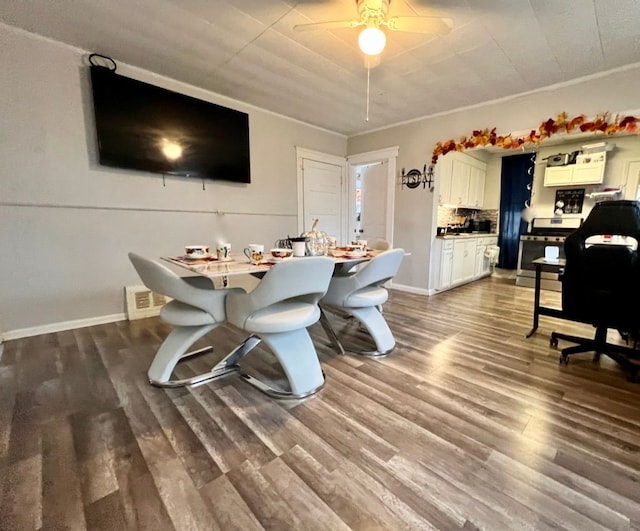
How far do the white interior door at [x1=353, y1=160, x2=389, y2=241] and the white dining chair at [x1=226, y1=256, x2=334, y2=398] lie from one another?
3.30 metres

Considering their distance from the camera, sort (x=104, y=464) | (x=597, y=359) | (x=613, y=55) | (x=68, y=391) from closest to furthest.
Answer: (x=104, y=464) < (x=68, y=391) < (x=597, y=359) < (x=613, y=55)

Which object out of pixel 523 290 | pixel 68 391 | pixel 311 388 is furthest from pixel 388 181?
pixel 68 391

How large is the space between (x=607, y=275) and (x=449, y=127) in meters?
2.74

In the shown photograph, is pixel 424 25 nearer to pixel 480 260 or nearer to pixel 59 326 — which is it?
pixel 59 326

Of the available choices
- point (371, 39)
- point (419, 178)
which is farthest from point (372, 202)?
A: point (371, 39)

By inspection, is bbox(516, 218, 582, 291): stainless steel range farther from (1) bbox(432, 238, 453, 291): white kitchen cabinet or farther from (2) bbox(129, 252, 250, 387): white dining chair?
(2) bbox(129, 252, 250, 387): white dining chair

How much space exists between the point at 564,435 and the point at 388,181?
12.7 feet

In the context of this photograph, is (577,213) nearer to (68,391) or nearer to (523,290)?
(523,290)

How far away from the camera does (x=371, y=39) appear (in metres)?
1.89

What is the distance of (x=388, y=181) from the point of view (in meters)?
4.66

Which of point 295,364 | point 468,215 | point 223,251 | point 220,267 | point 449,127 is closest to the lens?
point 220,267

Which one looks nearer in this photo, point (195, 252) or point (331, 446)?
point (331, 446)

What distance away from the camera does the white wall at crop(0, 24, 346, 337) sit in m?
2.45

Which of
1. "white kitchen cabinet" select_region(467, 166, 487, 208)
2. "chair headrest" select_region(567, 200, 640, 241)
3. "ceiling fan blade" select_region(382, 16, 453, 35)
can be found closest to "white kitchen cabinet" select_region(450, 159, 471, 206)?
"white kitchen cabinet" select_region(467, 166, 487, 208)
